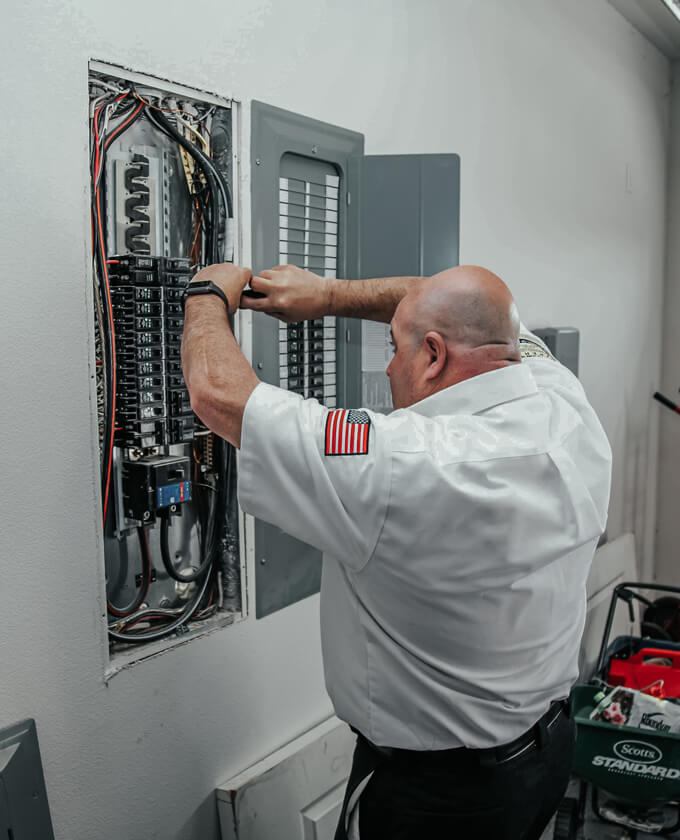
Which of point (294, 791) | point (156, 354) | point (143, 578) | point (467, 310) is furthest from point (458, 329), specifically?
point (294, 791)

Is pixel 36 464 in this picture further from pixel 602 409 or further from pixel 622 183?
pixel 622 183

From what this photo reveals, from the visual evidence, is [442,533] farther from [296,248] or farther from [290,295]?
[296,248]

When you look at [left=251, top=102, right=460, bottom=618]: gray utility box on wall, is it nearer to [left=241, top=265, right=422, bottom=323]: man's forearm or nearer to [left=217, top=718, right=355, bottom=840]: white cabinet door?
[left=241, top=265, right=422, bottom=323]: man's forearm

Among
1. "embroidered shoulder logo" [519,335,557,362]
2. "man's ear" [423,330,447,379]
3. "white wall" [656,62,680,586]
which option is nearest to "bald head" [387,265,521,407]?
"man's ear" [423,330,447,379]

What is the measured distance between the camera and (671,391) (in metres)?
4.46

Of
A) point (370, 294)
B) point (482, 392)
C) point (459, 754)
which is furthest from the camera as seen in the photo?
point (370, 294)

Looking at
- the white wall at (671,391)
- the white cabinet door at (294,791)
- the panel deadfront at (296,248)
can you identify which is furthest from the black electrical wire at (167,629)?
the white wall at (671,391)

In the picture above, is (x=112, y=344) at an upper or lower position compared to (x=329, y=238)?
lower

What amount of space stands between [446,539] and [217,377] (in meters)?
0.42

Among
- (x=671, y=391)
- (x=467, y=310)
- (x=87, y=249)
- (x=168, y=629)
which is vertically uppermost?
(x=87, y=249)

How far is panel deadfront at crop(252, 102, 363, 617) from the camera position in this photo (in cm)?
177

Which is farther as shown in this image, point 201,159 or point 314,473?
point 201,159

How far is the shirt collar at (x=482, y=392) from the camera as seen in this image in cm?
124

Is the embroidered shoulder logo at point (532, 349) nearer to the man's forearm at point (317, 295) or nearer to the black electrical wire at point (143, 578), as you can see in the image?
the man's forearm at point (317, 295)
